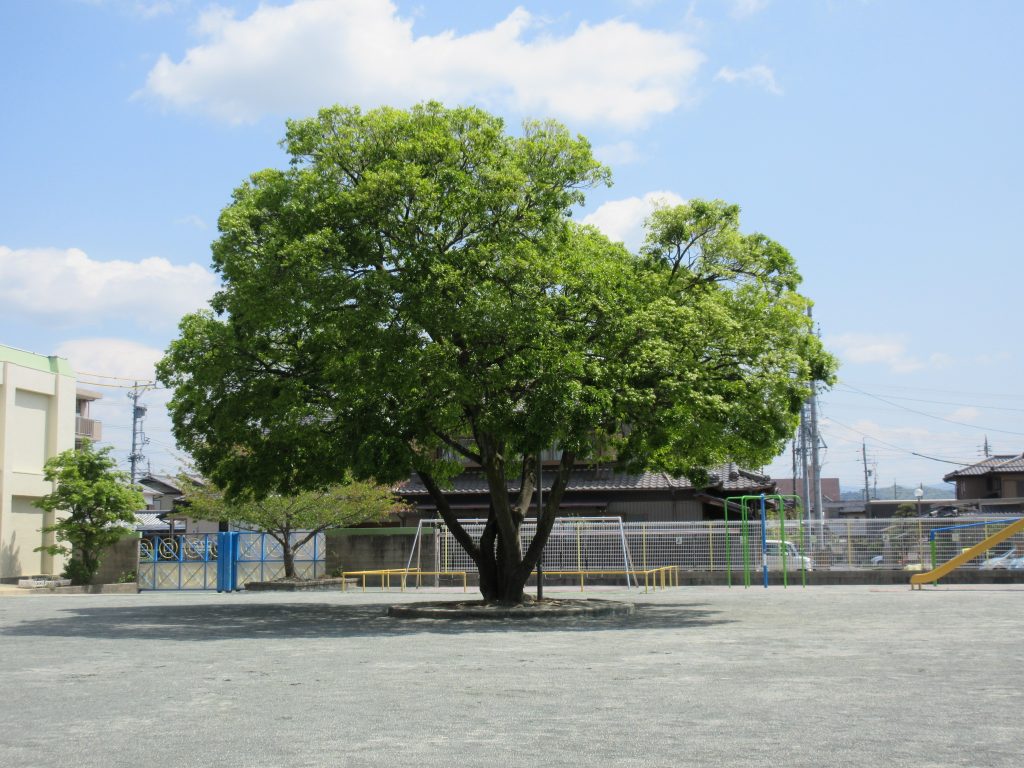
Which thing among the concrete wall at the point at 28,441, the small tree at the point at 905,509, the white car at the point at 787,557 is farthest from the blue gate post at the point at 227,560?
the small tree at the point at 905,509

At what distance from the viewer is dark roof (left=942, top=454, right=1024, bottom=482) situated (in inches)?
2549

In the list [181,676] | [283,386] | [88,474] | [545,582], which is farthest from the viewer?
[88,474]

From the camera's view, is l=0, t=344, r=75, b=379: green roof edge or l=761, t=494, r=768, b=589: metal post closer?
l=761, t=494, r=768, b=589: metal post

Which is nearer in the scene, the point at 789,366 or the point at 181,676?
the point at 181,676

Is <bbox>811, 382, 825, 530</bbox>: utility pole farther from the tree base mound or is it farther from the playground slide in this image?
the tree base mound

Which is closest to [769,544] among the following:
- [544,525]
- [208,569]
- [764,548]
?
[764,548]

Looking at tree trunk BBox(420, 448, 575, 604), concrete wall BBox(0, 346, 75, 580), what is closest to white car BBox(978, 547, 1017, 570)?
tree trunk BBox(420, 448, 575, 604)

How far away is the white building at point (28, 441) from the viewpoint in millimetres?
38938

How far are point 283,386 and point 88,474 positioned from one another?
20.0m

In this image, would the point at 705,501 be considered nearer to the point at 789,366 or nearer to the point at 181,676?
the point at 789,366

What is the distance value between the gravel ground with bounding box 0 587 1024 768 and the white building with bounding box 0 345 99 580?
2322 cm

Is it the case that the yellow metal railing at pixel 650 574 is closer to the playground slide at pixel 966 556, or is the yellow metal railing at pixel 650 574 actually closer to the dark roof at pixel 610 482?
the playground slide at pixel 966 556

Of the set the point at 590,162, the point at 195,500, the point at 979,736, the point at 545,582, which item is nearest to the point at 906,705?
the point at 979,736

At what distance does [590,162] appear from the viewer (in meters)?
19.8
